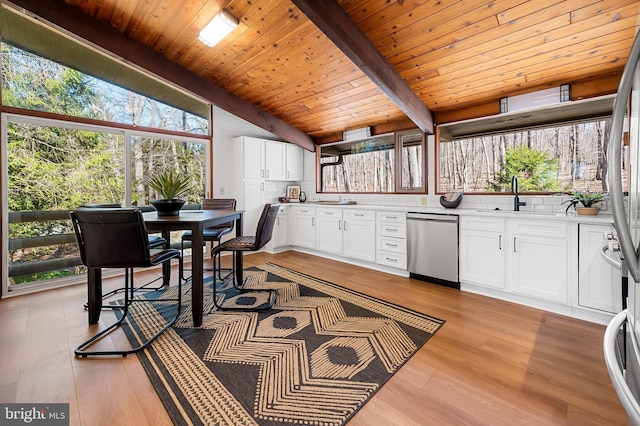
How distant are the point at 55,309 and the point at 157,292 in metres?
0.83

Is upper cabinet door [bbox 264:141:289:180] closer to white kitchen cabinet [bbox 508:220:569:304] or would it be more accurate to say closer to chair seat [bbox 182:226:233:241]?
chair seat [bbox 182:226:233:241]

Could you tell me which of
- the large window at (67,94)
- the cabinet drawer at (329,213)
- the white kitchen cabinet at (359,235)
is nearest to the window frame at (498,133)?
the white kitchen cabinet at (359,235)

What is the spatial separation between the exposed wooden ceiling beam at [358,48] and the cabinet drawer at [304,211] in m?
2.28

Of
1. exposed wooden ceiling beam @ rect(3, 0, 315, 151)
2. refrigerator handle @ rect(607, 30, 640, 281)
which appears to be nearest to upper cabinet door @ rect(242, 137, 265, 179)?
exposed wooden ceiling beam @ rect(3, 0, 315, 151)

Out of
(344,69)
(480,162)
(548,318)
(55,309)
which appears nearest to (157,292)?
(55,309)

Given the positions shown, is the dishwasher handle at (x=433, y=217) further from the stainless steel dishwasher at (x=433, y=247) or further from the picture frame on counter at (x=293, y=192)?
the picture frame on counter at (x=293, y=192)

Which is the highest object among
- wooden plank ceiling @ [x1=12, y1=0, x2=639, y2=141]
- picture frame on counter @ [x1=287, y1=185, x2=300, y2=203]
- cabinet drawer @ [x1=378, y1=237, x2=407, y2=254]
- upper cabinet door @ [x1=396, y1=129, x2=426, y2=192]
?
wooden plank ceiling @ [x1=12, y1=0, x2=639, y2=141]

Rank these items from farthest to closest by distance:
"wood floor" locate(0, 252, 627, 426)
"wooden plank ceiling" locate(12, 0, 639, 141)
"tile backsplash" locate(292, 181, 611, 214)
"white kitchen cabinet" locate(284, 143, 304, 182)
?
"white kitchen cabinet" locate(284, 143, 304, 182) < "tile backsplash" locate(292, 181, 611, 214) < "wooden plank ceiling" locate(12, 0, 639, 141) < "wood floor" locate(0, 252, 627, 426)

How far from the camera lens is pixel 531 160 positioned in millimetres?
3270

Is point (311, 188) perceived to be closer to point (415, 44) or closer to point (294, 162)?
point (294, 162)

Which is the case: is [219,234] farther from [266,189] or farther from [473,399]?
[473,399]

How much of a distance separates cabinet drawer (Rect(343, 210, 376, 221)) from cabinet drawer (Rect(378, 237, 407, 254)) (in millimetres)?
354

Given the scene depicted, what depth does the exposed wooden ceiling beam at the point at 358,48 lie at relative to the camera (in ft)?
→ 7.13

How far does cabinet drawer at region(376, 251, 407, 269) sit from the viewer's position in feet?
12.1
